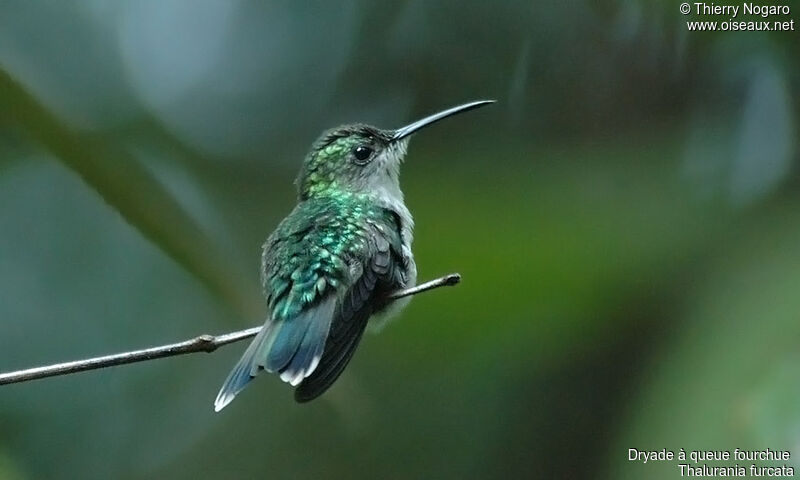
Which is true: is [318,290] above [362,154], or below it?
below

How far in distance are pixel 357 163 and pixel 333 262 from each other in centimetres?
39

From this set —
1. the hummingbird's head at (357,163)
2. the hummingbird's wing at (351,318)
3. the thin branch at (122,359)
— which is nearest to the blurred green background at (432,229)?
the hummingbird's head at (357,163)

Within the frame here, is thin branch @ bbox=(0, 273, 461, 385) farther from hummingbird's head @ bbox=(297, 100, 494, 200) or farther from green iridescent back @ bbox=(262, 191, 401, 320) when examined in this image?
hummingbird's head @ bbox=(297, 100, 494, 200)

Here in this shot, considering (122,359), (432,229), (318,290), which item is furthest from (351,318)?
(432,229)

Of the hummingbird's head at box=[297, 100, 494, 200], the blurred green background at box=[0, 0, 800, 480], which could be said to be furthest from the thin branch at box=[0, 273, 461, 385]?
the hummingbird's head at box=[297, 100, 494, 200]

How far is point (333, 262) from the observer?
3.13 feet

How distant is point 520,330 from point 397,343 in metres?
0.22

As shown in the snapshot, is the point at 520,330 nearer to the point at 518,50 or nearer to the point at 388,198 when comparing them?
the point at 388,198

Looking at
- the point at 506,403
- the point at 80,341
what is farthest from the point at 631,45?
the point at 80,341

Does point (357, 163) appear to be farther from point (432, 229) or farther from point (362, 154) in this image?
point (432, 229)

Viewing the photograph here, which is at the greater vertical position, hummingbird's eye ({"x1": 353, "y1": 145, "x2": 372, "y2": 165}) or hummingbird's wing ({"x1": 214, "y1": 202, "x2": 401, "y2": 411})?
hummingbird's eye ({"x1": 353, "y1": 145, "x2": 372, "y2": 165})

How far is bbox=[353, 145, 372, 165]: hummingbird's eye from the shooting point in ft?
4.31

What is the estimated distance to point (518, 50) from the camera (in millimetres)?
1742

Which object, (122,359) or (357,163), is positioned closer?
(122,359)
